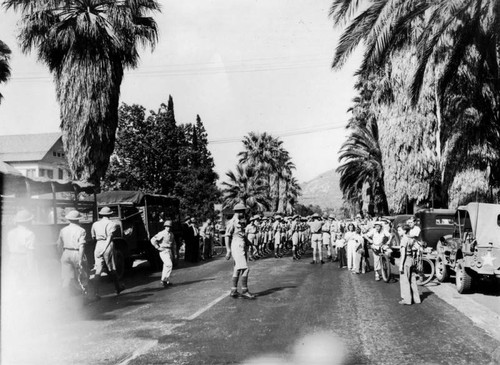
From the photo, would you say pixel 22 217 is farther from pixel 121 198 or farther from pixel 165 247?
pixel 121 198

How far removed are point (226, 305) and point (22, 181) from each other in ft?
18.6

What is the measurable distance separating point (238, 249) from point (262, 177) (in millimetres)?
41763

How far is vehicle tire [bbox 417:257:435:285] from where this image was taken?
41.6ft

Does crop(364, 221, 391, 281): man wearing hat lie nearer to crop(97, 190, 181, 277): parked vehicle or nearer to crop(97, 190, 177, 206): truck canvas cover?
crop(97, 190, 181, 277): parked vehicle

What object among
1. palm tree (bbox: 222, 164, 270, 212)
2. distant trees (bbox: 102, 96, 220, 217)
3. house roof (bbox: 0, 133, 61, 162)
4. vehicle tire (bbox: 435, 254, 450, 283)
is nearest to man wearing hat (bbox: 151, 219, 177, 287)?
vehicle tire (bbox: 435, 254, 450, 283)

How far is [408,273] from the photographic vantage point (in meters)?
9.63

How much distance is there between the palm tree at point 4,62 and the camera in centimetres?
2094

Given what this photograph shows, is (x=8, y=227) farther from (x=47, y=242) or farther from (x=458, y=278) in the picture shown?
(x=458, y=278)

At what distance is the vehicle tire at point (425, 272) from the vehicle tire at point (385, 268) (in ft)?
2.53

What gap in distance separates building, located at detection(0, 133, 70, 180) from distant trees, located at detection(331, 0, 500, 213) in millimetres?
36869

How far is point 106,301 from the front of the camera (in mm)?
10180

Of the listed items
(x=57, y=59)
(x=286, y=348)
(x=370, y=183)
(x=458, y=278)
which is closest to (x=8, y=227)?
(x=286, y=348)

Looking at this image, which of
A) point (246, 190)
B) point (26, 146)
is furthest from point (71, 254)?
point (26, 146)

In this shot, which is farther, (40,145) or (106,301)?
(40,145)
